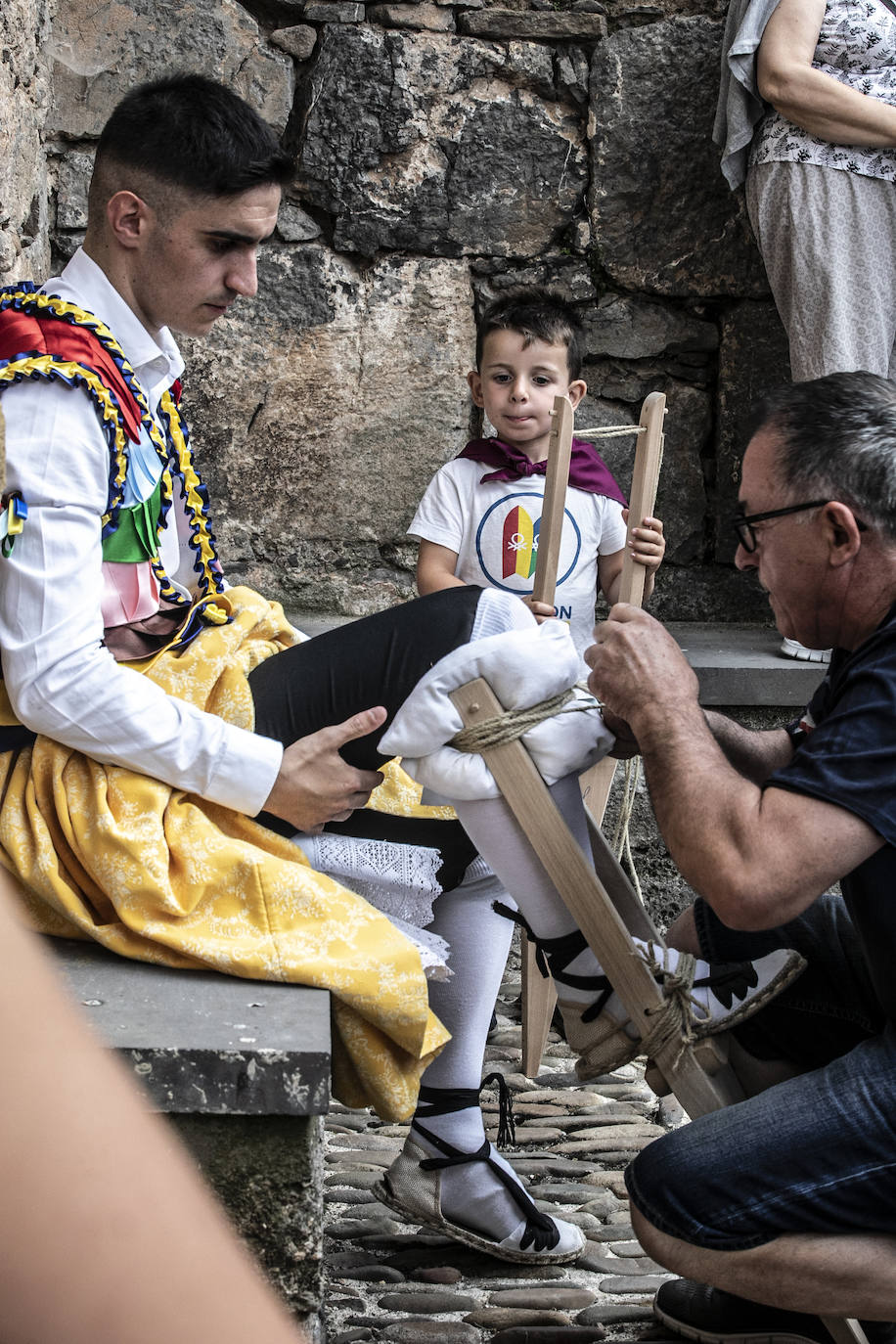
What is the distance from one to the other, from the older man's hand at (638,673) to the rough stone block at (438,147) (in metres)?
2.45

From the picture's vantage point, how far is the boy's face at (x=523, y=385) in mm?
3230

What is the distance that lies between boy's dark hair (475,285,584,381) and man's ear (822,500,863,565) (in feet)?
5.38

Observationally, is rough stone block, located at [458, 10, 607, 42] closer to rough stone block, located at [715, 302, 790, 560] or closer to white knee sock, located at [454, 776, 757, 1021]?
rough stone block, located at [715, 302, 790, 560]

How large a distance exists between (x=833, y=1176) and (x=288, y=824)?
884 mm

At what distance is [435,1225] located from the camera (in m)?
2.20

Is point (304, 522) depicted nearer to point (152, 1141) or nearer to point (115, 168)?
point (115, 168)

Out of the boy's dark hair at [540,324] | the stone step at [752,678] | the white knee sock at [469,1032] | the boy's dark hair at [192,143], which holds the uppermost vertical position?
the boy's dark hair at [192,143]

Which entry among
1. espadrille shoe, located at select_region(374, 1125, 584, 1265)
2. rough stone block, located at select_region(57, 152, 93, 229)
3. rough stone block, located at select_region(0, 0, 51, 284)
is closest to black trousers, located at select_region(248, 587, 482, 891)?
espadrille shoe, located at select_region(374, 1125, 584, 1265)

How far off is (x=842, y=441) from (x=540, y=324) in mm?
1623

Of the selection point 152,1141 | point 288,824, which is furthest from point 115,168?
point 152,1141

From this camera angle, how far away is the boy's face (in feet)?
10.6

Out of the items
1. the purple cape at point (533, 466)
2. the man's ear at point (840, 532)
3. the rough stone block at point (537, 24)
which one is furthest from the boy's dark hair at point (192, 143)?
the rough stone block at point (537, 24)

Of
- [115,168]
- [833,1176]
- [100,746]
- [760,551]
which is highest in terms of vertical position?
[115,168]

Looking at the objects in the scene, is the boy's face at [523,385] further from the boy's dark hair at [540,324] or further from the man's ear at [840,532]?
the man's ear at [840,532]
